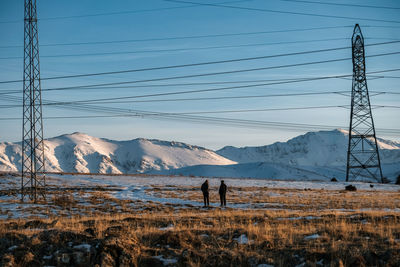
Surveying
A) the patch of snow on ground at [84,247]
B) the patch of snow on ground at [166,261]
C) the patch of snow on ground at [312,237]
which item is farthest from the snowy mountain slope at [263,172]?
the patch of snow on ground at [166,261]

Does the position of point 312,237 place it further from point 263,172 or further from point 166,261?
point 263,172

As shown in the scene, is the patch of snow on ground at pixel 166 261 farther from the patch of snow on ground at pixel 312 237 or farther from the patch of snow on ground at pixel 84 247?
the patch of snow on ground at pixel 312 237

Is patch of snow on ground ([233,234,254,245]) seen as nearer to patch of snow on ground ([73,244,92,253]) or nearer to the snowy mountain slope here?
patch of snow on ground ([73,244,92,253])

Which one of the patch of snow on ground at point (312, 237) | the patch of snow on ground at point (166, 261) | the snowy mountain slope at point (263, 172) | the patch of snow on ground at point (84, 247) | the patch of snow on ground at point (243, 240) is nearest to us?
the patch of snow on ground at point (166, 261)

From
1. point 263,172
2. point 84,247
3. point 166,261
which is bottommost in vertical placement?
point 263,172

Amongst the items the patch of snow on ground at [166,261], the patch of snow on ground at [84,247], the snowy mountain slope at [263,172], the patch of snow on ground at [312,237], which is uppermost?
the patch of snow on ground at [312,237]

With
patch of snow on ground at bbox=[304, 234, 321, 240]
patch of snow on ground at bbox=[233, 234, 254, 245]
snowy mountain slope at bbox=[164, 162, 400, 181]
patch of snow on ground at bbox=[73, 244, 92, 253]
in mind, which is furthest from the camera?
snowy mountain slope at bbox=[164, 162, 400, 181]

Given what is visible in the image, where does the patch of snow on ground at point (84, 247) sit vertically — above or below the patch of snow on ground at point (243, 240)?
below

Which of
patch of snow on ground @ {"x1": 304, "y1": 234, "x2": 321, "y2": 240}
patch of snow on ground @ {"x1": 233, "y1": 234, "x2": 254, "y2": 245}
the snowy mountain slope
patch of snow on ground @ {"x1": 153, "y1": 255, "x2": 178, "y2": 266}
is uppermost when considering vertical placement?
patch of snow on ground @ {"x1": 304, "y1": 234, "x2": 321, "y2": 240}

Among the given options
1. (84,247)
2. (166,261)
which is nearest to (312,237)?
(166,261)

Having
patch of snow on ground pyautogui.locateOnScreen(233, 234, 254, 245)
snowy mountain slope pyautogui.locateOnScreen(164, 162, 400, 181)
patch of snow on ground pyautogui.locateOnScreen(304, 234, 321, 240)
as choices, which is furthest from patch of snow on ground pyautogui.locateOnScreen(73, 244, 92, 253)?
snowy mountain slope pyautogui.locateOnScreen(164, 162, 400, 181)

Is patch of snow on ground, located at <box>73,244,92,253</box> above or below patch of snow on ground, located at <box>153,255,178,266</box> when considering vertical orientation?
above

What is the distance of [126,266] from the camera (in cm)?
877

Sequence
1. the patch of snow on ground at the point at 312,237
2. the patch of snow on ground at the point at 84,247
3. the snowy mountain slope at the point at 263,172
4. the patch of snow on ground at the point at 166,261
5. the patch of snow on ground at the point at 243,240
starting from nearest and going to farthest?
the patch of snow on ground at the point at 166,261
the patch of snow on ground at the point at 84,247
the patch of snow on ground at the point at 243,240
the patch of snow on ground at the point at 312,237
the snowy mountain slope at the point at 263,172
